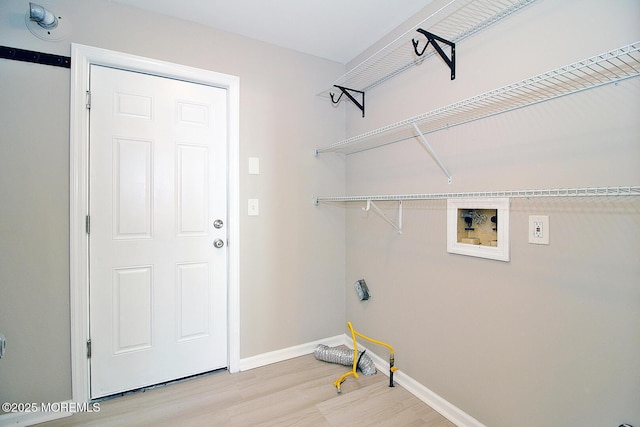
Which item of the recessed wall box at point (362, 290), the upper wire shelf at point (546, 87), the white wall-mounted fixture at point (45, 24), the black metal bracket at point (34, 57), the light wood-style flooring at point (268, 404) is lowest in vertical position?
the light wood-style flooring at point (268, 404)

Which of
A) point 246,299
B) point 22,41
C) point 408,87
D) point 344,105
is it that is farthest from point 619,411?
point 22,41

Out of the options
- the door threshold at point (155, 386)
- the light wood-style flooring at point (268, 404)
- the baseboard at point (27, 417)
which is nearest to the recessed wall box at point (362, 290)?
A: the light wood-style flooring at point (268, 404)

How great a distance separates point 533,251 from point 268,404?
5.39 ft

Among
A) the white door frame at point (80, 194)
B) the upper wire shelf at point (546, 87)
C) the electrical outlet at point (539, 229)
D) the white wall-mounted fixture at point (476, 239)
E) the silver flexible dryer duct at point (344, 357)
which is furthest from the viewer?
the silver flexible dryer duct at point (344, 357)

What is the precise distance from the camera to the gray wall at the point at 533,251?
106cm

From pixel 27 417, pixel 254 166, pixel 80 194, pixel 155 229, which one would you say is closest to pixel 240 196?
pixel 254 166

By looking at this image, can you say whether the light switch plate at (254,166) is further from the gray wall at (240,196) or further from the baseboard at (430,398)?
→ the baseboard at (430,398)

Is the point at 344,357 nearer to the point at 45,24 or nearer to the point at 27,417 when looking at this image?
the point at 27,417

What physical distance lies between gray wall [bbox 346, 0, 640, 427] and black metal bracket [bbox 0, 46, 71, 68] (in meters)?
2.00

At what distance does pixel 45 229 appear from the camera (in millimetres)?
1643

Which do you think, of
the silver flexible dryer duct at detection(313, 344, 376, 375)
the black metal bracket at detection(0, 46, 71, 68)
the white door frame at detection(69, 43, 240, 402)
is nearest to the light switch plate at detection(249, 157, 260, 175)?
the white door frame at detection(69, 43, 240, 402)

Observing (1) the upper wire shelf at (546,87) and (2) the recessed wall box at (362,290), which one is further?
(2) the recessed wall box at (362,290)

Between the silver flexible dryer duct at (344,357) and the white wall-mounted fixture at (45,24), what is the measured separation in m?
2.58

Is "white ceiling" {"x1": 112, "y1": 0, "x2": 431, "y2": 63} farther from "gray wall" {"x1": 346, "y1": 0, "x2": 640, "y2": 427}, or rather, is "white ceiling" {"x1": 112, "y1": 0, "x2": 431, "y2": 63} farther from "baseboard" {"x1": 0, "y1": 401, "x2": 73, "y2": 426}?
"baseboard" {"x1": 0, "y1": 401, "x2": 73, "y2": 426}
